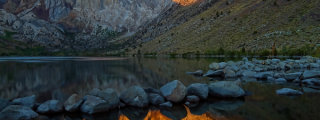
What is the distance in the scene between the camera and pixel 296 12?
290 ft

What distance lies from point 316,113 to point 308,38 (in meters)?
66.5

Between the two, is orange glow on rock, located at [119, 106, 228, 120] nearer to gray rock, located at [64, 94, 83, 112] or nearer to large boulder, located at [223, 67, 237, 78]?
gray rock, located at [64, 94, 83, 112]

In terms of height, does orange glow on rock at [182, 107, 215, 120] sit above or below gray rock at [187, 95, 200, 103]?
below

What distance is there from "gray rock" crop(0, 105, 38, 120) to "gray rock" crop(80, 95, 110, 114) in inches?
119

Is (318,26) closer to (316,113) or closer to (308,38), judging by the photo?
(308,38)

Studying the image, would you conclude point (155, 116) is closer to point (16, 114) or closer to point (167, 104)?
point (167, 104)

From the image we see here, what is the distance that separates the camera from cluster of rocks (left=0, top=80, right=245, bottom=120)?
13595mm

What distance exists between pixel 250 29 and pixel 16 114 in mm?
99646

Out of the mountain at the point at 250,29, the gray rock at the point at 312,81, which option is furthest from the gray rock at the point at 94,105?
the mountain at the point at 250,29

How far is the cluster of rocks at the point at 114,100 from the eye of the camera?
13.6 meters

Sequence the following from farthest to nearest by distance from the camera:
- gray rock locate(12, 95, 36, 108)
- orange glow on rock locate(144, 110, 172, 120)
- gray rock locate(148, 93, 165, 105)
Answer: gray rock locate(148, 93, 165, 105)
gray rock locate(12, 95, 36, 108)
orange glow on rock locate(144, 110, 172, 120)

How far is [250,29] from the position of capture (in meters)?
97.3

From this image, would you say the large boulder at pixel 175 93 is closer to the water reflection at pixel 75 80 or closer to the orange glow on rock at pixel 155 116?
the orange glow on rock at pixel 155 116

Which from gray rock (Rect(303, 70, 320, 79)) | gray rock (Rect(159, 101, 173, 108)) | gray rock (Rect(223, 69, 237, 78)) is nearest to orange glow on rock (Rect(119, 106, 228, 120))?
gray rock (Rect(159, 101, 173, 108))
